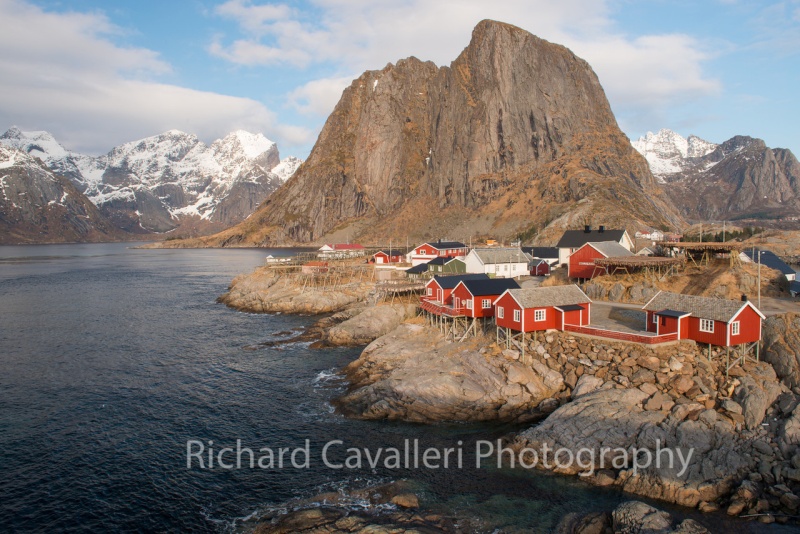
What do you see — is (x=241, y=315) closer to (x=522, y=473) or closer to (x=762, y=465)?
(x=522, y=473)

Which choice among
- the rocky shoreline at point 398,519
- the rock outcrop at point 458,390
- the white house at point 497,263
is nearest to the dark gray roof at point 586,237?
the white house at point 497,263

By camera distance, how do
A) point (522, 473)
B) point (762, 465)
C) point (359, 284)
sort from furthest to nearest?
point (359, 284), point (522, 473), point (762, 465)

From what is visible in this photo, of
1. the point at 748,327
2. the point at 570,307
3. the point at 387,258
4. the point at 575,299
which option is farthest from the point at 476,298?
the point at 387,258

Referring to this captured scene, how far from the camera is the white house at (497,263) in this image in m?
69.5

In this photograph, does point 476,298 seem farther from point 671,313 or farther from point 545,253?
point 545,253

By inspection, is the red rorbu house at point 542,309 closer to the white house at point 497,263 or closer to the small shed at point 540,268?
the white house at point 497,263

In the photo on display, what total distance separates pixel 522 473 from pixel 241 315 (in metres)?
53.6

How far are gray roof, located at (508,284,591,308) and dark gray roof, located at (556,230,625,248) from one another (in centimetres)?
3105

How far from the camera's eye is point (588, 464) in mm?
25484

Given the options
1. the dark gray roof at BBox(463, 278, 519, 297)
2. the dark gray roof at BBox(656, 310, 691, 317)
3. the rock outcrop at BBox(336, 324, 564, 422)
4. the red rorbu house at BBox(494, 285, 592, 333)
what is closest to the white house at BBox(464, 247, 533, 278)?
the dark gray roof at BBox(463, 278, 519, 297)

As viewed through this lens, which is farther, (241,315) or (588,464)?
(241,315)

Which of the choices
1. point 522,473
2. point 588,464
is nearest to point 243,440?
point 522,473

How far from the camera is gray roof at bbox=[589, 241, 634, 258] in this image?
5537cm

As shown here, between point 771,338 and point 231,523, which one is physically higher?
point 771,338
